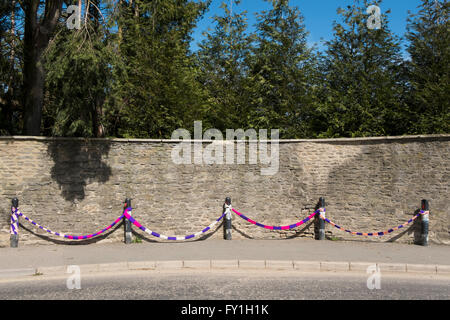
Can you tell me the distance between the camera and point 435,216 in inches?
388

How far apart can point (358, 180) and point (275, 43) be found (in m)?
5.54

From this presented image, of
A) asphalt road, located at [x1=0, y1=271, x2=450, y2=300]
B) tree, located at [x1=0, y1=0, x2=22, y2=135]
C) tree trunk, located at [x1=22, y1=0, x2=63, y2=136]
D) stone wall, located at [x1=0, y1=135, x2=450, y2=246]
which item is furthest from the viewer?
tree, located at [x1=0, y1=0, x2=22, y2=135]

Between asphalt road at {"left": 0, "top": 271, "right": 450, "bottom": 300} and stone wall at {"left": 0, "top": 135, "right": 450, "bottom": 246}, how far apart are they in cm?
264

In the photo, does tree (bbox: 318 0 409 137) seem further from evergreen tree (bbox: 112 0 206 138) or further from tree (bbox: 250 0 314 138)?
evergreen tree (bbox: 112 0 206 138)

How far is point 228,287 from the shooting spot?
6.72 m

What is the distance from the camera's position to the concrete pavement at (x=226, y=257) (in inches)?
311

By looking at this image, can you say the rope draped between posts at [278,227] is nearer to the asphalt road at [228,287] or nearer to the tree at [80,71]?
the asphalt road at [228,287]

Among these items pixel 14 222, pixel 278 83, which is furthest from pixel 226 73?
pixel 14 222

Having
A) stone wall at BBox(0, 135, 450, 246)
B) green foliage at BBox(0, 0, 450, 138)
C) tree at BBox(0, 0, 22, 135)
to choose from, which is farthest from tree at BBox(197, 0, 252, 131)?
tree at BBox(0, 0, 22, 135)

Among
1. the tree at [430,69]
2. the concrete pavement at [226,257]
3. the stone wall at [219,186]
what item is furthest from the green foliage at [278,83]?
the concrete pavement at [226,257]

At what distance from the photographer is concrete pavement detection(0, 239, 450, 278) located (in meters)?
7.89

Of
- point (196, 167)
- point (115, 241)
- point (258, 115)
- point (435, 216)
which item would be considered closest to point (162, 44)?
point (258, 115)

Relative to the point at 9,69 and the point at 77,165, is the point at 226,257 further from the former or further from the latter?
the point at 9,69
